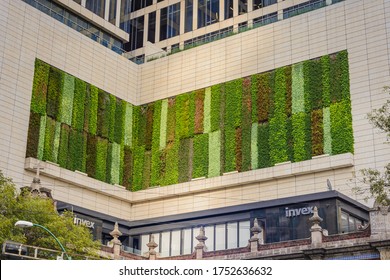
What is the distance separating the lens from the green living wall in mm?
75375

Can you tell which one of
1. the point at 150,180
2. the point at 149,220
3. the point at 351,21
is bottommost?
the point at 149,220

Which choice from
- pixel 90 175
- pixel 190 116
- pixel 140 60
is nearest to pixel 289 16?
pixel 190 116

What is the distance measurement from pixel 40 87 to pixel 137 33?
30.4m

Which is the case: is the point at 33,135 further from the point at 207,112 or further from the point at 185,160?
the point at 207,112

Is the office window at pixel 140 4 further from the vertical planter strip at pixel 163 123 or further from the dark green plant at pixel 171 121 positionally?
the dark green plant at pixel 171 121

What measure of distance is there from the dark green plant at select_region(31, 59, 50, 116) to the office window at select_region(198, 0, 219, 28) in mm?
26758

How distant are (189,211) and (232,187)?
5.84 metres

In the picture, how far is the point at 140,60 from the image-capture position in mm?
95000

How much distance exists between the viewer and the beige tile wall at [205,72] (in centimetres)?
7281

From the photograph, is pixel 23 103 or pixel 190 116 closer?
pixel 23 103

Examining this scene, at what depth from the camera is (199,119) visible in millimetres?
84750

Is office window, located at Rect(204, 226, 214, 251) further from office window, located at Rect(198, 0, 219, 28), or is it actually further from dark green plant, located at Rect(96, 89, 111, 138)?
office window, located at Rect(198, 0, 219, 28)

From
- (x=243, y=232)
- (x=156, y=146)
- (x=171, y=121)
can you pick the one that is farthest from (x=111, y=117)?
(x=243, y=232)

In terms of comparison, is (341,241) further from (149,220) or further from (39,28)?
(39,28)
